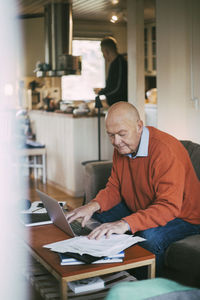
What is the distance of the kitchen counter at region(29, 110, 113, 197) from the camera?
498cm

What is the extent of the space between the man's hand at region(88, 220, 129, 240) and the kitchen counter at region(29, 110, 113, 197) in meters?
3.00

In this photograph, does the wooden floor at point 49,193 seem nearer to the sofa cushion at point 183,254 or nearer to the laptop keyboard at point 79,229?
the laptop keyboard at point 79,229

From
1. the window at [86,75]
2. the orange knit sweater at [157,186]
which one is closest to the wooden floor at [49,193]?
the orange knit sweater at [157,186]

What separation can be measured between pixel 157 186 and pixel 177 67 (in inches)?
99.0

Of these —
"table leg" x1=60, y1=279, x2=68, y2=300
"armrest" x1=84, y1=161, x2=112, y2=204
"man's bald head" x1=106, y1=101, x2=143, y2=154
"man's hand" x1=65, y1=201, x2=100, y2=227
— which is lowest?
"table leg" x1=60, y1=279, x2=68, y2=300

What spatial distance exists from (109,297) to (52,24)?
6.29m

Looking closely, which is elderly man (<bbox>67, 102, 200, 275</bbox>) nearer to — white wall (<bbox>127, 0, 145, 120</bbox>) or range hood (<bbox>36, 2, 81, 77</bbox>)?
white wall (<bbox>127, 0, 145, 120</bbox>)

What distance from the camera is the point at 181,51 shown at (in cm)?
442

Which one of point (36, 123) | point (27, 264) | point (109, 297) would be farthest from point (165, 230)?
point (36, 123)

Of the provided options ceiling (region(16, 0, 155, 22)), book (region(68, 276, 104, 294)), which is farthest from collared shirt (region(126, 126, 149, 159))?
ceiling (region(16, 0, 155, 22))

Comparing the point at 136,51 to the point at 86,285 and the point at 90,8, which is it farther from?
the point at 90,8

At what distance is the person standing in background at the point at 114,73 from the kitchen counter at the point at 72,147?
354 mm

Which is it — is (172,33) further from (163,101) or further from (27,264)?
(27,264)

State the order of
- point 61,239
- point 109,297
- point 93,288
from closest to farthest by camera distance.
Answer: point 109,297 < point 93,288 < point 61,239
